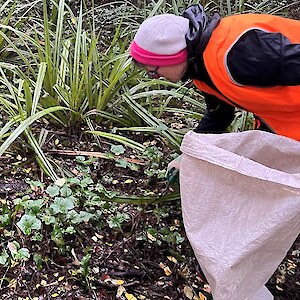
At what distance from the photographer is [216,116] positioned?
1.89 metres

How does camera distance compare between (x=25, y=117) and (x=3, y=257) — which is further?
(x=25, y=117)

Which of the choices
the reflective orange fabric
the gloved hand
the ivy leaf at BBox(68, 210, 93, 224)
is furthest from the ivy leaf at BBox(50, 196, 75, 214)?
the reflective orange fabric

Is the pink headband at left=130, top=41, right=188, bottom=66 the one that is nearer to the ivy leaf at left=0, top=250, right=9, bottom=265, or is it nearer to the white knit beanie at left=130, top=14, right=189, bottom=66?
the white knit beanie at left=130, top=14, right=189, bottom=66

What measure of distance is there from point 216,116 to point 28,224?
0.70m

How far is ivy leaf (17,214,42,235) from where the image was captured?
1705 millimetres

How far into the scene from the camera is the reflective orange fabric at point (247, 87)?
1.51 meters

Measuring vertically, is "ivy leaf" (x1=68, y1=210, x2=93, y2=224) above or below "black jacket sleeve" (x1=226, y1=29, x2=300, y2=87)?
below

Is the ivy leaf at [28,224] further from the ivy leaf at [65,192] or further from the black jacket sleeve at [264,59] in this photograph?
the black jacket sleeve at [264,59]

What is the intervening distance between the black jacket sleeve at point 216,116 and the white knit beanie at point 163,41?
1.01ft

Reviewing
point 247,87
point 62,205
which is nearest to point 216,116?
point 247,87

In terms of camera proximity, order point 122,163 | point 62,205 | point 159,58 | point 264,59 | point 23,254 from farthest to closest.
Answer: point 122,163, point 62,205, point 23,254, point 159,58, point 264,59

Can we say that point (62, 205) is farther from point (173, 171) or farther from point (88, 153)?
point (88, 153)

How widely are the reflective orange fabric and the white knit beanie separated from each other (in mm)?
80

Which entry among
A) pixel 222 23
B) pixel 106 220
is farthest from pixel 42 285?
pixel 222 23
